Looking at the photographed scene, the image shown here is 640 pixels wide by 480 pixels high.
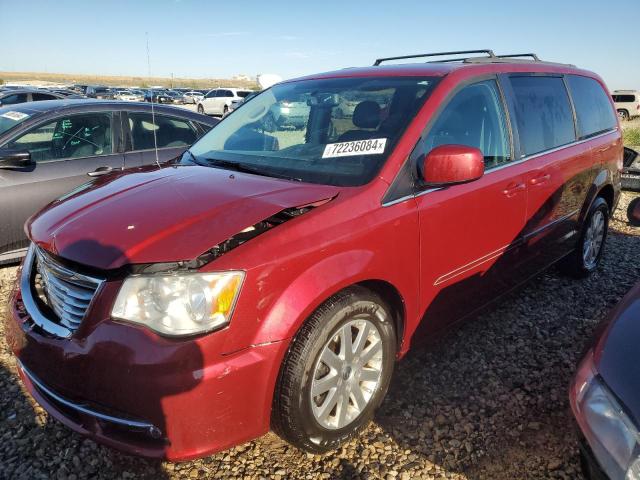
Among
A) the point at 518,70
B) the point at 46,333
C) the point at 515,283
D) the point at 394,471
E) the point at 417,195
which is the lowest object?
the point at 394,471

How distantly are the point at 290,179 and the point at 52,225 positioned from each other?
3.71 ft

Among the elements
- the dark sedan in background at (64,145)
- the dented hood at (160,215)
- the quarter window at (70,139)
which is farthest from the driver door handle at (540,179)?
the quarter window at (70,139)

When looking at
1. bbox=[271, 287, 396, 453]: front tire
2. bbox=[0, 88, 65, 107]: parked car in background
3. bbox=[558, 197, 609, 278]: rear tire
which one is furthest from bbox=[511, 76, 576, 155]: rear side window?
bbox=[0, 88, 65, 107]: parked car in background

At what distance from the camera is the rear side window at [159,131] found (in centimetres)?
498

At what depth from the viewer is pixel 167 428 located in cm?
182

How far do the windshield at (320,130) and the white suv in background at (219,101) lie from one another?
86.3ft

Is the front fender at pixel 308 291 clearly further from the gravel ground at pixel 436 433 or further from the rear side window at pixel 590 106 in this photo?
the rear side window at pixel 590 106

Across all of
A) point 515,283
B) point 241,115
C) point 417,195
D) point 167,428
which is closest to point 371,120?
point 417,195

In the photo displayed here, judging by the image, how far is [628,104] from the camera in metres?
29.2

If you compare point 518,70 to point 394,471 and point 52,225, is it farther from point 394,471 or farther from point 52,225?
point 52,225

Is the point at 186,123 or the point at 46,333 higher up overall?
the point at 186,123

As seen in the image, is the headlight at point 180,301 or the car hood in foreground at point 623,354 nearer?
the car hood in foreground at point 623,354

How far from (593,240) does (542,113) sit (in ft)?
5.36

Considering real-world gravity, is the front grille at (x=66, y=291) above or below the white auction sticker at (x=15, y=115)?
below
